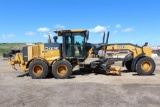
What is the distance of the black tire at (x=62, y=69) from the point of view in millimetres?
15469

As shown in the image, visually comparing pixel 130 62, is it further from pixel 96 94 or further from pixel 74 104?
pixel 74 104

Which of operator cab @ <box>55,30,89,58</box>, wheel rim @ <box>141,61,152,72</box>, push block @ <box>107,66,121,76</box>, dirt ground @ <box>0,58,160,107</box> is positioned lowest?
dirt ground @ <box>0,58,160,107</box>

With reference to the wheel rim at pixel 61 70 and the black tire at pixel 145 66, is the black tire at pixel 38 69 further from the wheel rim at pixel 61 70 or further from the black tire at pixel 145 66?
the black tire at pixel 145 66

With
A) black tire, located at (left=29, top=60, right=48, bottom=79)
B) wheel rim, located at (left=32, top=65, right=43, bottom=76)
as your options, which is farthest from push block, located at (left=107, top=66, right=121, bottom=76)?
wheel rim, located at (left=32, top=65, right=43, bottom=76)

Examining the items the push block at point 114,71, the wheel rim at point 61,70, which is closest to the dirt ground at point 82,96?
the wheel rim at point 61,70

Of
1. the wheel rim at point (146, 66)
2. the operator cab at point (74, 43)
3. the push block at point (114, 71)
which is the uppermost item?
the operator cab at point (74, 43)

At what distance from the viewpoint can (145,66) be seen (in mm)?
16734

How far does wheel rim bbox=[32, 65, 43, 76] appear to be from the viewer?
1577 centimetres

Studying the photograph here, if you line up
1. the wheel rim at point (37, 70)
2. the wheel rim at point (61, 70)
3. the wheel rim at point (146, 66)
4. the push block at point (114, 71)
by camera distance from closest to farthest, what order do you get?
the wheel rim at point (61, 70) → the wheel rim at point (37, 70) → the push block at point (114, 71) → the wheel rim at point (146, 66)

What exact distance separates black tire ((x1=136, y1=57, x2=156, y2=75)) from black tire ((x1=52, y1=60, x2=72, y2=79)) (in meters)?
4.08

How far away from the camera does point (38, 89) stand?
11648 millimetres

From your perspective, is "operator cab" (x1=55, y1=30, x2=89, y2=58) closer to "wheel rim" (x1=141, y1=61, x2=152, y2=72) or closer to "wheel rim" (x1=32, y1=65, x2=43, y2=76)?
"wheel rim" (x1=32, y1=65, x2=43, y2=76)

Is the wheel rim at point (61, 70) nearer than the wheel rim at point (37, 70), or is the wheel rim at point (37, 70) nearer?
the wheel rim at point (61, 70)

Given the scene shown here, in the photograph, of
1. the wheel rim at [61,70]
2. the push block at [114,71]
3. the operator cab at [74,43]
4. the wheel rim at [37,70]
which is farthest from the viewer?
the push block at [114,71]
